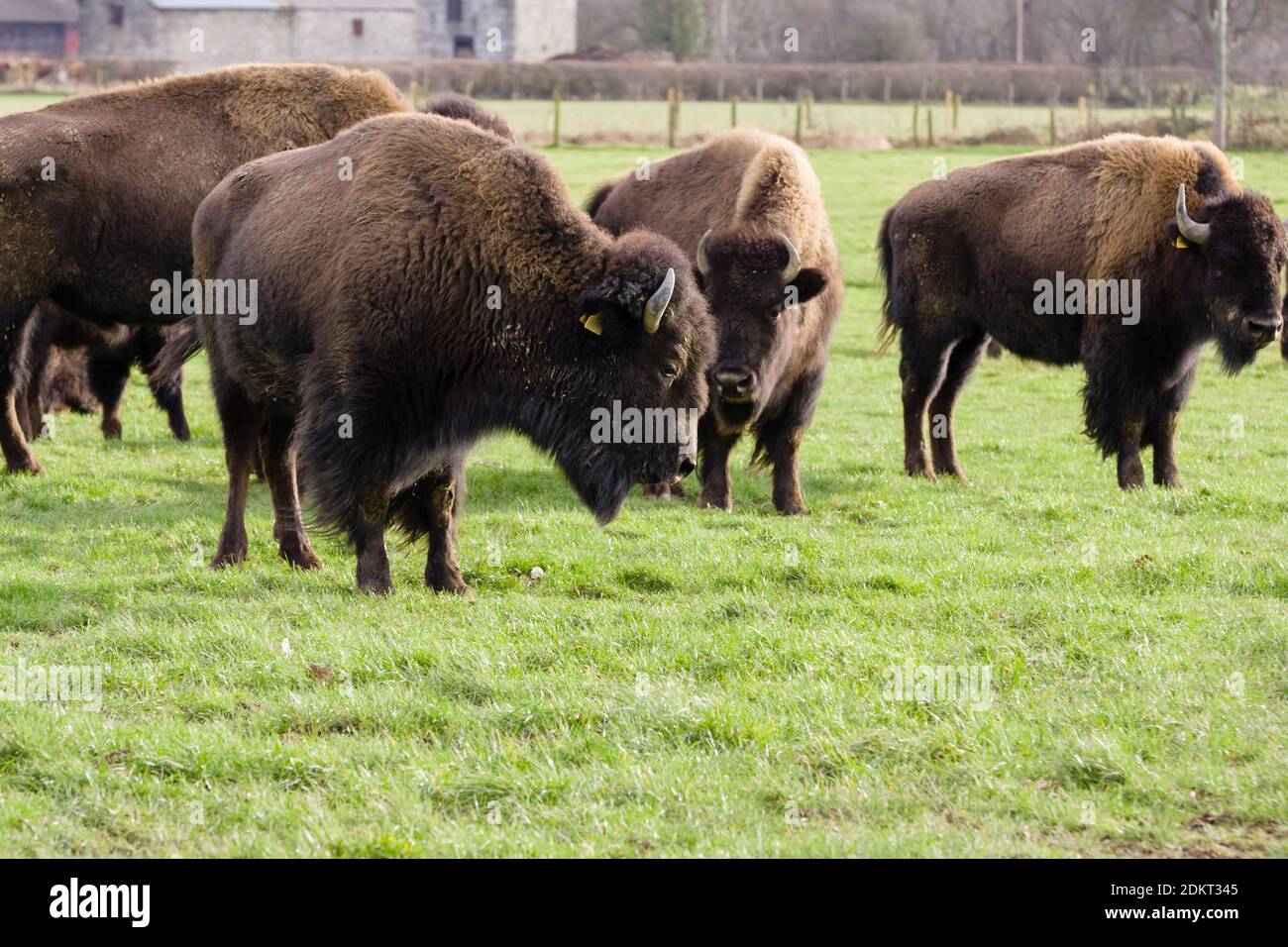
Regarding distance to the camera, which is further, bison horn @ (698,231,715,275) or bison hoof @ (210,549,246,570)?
bison horn @ (698,231,715,275)

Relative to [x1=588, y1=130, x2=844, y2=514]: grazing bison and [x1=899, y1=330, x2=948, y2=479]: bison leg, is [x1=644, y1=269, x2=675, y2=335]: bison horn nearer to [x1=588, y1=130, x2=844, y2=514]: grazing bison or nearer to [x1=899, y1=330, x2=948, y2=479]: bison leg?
[x1=588, y1=130, x2=844, y2=514]: grazing bison

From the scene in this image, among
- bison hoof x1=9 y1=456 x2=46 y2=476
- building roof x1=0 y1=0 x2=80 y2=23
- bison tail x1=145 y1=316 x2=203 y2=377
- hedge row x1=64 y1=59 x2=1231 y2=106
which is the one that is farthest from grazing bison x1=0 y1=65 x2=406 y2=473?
building roof x1=0 y1=0 x2=80 y2=23

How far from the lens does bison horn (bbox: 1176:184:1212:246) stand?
9734 millimetres

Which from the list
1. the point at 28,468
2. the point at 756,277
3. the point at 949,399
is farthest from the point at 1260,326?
the point at 28,468

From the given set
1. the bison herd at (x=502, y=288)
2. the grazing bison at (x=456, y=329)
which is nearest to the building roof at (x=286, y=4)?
the bison herd at (x=502, y=288)

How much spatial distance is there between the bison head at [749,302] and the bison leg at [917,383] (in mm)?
2238

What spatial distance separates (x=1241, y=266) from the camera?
9.67 m

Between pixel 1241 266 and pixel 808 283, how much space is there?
3027mm

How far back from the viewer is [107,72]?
61.2m

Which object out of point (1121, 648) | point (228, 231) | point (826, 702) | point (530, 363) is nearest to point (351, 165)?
point (228, 231)

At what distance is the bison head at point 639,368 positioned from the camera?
21.7 ft

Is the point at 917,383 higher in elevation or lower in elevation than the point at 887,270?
lower

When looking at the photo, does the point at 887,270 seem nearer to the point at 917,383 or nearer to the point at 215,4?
the point at 917,383

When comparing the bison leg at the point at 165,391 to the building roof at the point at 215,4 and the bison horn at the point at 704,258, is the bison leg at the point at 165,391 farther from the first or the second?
the building roof at the point at 215,4
